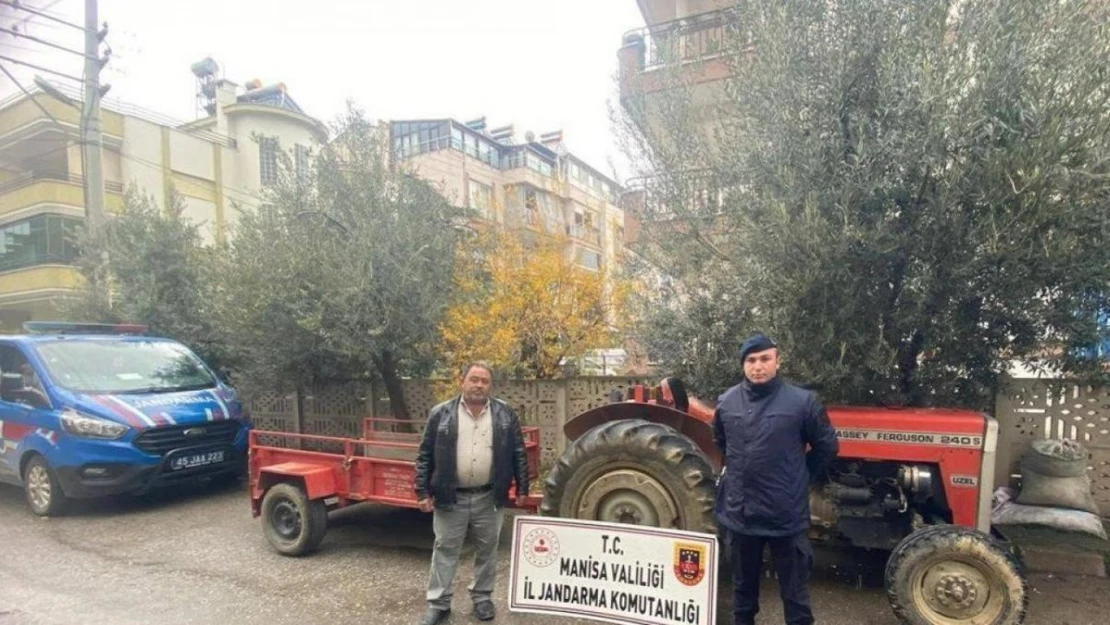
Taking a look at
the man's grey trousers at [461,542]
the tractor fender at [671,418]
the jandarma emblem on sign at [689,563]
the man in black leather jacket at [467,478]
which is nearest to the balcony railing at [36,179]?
the man in black leather jacket at [467,478]

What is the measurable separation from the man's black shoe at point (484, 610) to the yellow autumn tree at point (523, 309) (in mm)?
3742

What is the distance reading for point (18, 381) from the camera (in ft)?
21.3

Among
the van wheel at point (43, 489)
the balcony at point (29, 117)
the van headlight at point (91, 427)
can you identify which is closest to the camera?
the van headlight at point (91, 427)

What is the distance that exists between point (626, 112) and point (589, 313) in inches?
106

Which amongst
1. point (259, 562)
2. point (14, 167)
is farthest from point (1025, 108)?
point (14, 167)

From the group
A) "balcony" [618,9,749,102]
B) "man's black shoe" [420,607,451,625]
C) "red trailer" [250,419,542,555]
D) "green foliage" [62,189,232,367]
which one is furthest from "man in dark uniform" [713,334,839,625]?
"green foliage" [62,189,232,367]

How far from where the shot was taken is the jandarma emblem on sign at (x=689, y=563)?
3.17m

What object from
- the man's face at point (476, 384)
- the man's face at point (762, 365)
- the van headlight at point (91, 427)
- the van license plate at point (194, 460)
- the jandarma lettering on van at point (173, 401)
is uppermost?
the man's face at point (762, 365)

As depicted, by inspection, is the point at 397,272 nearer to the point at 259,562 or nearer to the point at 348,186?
the point at 348,186

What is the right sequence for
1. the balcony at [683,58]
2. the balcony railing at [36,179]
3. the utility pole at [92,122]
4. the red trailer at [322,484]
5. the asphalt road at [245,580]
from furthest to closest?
the balcony railing at [36,179] → the utility pole at [92,122] → the balcony at [683,58] → the red trailer at [322,484] → the asphalt road at [245,580]

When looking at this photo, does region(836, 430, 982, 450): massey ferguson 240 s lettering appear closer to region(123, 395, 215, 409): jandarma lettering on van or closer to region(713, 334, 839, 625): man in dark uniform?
region(713, 334, 839, 625): man in dark uniform

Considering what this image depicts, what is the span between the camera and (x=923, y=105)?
3.79m

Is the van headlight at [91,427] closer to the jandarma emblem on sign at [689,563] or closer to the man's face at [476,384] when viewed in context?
the man's face at [476,384]

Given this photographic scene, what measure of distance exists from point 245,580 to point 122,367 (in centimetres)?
379
